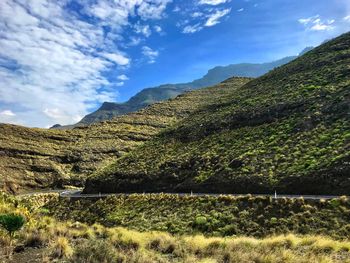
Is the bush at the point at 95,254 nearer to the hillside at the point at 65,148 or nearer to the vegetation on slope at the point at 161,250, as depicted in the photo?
the vegetation on slope at the point at 161,250

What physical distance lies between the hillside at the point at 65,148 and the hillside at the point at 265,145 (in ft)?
38.8

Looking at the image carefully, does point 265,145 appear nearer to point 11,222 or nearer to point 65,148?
point 11,222

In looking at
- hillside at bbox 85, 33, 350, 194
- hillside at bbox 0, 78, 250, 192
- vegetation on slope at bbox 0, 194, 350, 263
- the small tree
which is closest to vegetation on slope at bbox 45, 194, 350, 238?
hillside at bbox 85, 33, 350, 194

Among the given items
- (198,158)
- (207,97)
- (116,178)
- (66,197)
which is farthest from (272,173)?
(207,97)

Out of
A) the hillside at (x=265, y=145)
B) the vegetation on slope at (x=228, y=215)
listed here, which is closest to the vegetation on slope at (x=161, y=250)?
the vegetation on slope at (x=228, y=215)

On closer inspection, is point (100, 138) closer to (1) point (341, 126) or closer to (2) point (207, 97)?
(2) point (207, 97)

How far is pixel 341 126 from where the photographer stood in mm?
38688

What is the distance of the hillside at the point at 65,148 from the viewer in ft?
198

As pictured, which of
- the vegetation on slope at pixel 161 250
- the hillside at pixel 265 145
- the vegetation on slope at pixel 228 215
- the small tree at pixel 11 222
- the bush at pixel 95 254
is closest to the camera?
the bush at pixel 95 254

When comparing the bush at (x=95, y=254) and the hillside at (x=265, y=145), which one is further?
the hillside at (x=265, y=145)

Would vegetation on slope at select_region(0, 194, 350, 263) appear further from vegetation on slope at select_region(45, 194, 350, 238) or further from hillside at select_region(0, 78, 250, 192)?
hillside at select_region(0, 78, 250, 192)

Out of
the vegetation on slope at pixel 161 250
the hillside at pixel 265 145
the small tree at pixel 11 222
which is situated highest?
the hillside at pixel 265 145

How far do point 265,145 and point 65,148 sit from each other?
1647 inches

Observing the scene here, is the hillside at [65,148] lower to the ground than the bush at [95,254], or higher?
higher
